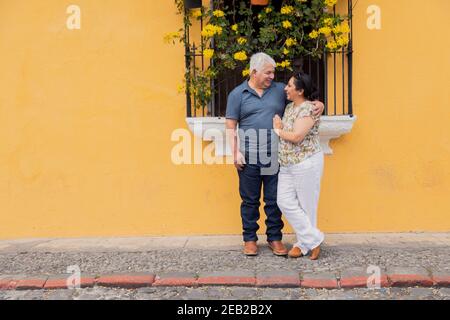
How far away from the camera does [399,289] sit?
4.34 metres

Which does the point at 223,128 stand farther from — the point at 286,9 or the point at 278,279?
the point at 278,279

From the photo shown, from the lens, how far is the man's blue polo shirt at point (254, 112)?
4.97 m

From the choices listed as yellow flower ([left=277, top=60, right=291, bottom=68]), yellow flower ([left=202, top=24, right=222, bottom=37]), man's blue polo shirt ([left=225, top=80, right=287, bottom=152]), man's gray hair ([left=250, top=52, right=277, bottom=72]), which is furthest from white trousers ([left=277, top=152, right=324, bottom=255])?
yellow flower ([left=202, top=24, right=222, bottom=37])

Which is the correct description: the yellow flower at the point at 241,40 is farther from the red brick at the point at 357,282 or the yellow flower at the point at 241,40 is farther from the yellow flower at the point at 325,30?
the red brick at the point at 357,282

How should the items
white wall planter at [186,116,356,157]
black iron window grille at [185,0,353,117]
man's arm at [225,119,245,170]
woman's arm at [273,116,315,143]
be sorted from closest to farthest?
woman's arm at [273,116,315,143], man's arm at [225,119,245,170], white wall planter at [186,116,356,157], black iron window grille at [185,0,353,117]

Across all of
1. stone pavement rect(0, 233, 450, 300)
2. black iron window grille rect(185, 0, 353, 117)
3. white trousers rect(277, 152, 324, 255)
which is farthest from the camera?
black iron window grille rect(185, 0, 353, 117)

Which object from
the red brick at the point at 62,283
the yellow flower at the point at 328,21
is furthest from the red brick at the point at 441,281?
the red brick at the point at 62,283

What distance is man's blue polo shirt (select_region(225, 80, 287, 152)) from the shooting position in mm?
4973

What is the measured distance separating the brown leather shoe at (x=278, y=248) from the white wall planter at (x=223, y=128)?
1.10 m

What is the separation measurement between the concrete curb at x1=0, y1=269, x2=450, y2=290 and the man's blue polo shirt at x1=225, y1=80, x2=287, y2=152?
1.13 meters

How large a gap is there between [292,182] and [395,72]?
173 cm

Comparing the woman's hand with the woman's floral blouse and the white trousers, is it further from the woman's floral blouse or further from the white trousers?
the white trousers

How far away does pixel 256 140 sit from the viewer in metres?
5.00
